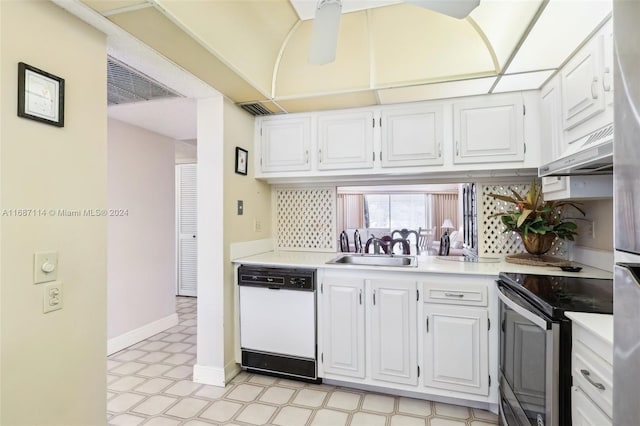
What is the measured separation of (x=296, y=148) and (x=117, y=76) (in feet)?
4.46

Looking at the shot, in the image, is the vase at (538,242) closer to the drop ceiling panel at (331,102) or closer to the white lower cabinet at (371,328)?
the white lower cabinet at (371,328)

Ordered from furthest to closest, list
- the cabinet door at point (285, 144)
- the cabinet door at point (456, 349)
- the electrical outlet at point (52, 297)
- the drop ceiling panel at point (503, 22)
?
the cabinet door at point (285, 144)
the cabinet door at point (456, 349)
the drop ceiling panel at point (503, 22)
the electrical outlet at point (52, 297)

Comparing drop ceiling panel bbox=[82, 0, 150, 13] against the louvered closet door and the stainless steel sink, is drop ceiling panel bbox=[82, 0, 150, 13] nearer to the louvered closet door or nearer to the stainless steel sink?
the stainless steel sink

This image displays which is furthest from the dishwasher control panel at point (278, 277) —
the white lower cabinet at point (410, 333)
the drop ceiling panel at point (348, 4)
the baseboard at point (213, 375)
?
the drop ceiling panel at point (348, 4)

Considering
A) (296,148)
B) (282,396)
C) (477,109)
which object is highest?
(477,109)

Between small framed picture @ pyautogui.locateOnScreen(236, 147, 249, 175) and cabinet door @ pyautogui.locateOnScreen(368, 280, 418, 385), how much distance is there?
139 centimetres

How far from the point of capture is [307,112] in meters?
2.69

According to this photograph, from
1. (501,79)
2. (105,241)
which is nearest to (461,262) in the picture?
(501,79)

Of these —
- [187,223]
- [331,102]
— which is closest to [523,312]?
[331,102]

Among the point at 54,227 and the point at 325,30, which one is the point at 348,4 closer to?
the point at 325,30

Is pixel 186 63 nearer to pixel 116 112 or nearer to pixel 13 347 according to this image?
pixel 116 112

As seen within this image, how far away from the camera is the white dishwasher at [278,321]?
2311 mm

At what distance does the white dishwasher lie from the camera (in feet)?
7.58

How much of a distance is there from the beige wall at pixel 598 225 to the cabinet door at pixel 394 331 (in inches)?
48.6
